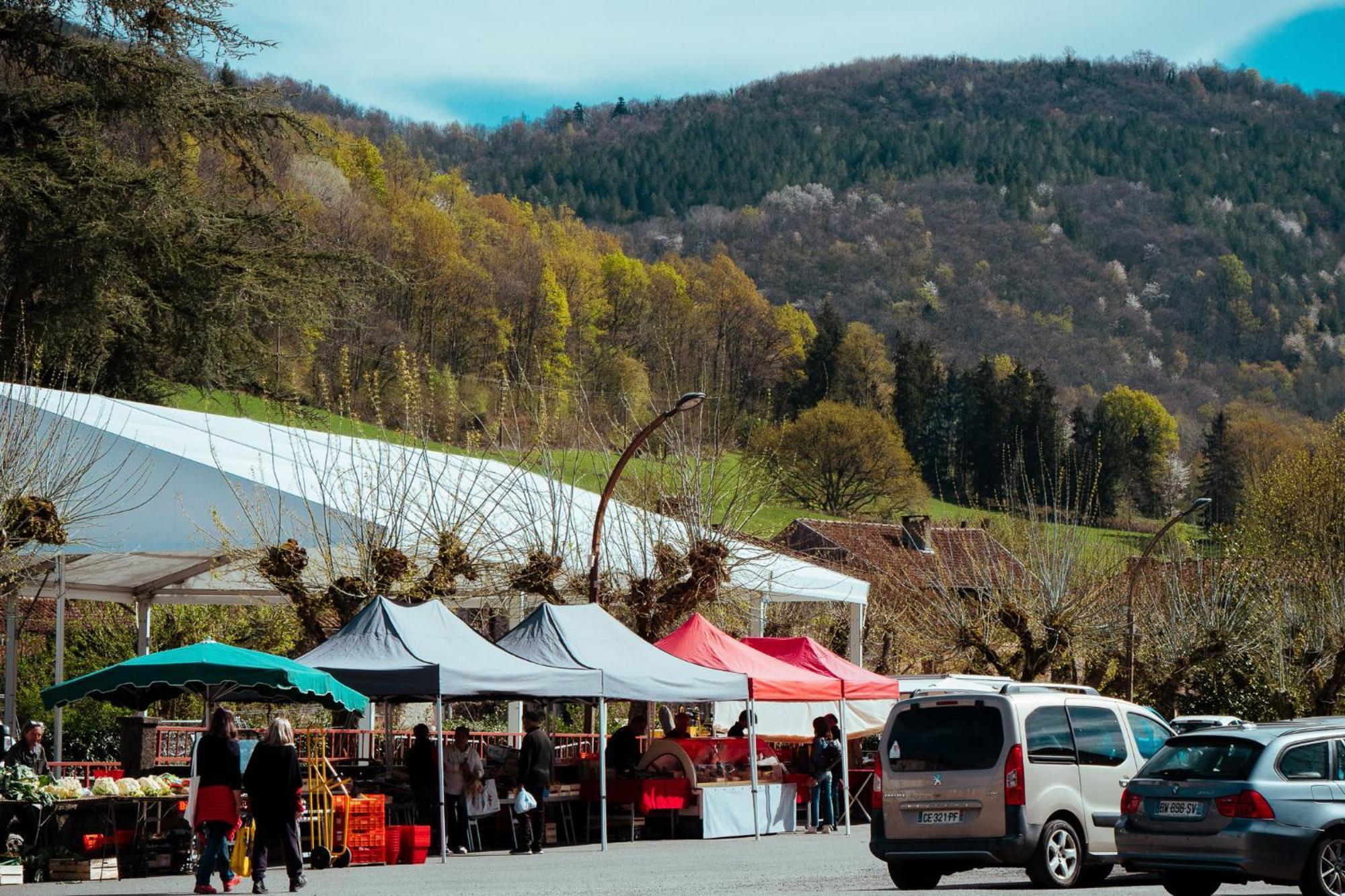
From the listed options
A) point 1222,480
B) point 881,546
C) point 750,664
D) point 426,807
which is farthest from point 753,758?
point 1222,480

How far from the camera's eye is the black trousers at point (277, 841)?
48.1 ft

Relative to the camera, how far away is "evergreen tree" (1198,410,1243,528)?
103250 mm

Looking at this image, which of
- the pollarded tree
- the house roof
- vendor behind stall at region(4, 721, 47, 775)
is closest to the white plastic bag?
vendor behind stall at region(4, 721, 47, 775)

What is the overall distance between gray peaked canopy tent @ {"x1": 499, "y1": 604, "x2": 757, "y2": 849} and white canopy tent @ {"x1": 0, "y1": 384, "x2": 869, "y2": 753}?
339 centimetres

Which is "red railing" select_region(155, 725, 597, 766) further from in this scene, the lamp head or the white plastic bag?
the lamp head

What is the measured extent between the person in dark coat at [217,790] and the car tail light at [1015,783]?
6593mm

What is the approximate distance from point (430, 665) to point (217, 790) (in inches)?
172

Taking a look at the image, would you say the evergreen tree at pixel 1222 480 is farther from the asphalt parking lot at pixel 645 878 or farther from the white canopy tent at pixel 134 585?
the asphalt parking lot at pixel 645 878

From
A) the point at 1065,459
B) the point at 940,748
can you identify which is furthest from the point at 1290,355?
the point at 940,748

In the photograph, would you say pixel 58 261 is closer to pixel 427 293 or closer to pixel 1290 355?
pixel 427 293

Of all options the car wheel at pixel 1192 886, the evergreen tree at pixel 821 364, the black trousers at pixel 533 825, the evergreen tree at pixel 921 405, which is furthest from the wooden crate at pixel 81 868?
the evergreen tree at pixel 921 405

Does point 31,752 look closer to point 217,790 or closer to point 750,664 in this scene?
point 217,790

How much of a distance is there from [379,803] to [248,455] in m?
8.44

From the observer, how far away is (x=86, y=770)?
2327 cm
